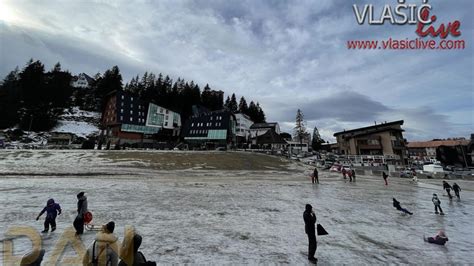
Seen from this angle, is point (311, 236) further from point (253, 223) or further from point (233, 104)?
point (233, 104)

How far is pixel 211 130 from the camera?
3054 inches

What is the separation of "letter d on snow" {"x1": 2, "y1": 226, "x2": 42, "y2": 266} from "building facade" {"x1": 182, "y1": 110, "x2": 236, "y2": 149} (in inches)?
2581

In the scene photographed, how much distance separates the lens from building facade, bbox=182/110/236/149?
76062 millimetres

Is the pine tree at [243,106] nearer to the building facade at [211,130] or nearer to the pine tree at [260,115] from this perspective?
the pine tree at [260,115]

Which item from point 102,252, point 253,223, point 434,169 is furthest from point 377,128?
point 102,252

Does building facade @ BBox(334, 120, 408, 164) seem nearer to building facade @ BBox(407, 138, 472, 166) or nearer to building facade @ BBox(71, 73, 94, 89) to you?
building facade @ BBox(407, 138, 472, 166)

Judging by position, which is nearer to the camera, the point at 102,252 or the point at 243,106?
the point at 102,252

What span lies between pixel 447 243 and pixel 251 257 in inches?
336

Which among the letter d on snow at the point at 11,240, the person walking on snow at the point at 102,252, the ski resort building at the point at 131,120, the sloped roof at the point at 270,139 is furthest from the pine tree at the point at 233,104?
the person walking on snow at the point at 102,252

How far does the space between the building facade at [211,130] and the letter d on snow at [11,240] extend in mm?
65558

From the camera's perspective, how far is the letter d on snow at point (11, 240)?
6.73m

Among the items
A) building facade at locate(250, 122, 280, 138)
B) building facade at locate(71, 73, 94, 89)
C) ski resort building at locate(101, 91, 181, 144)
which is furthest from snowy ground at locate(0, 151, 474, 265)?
building facade at locate(71, 73, 94, 89)

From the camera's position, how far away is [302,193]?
19.8 m

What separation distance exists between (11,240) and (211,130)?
6955cm
